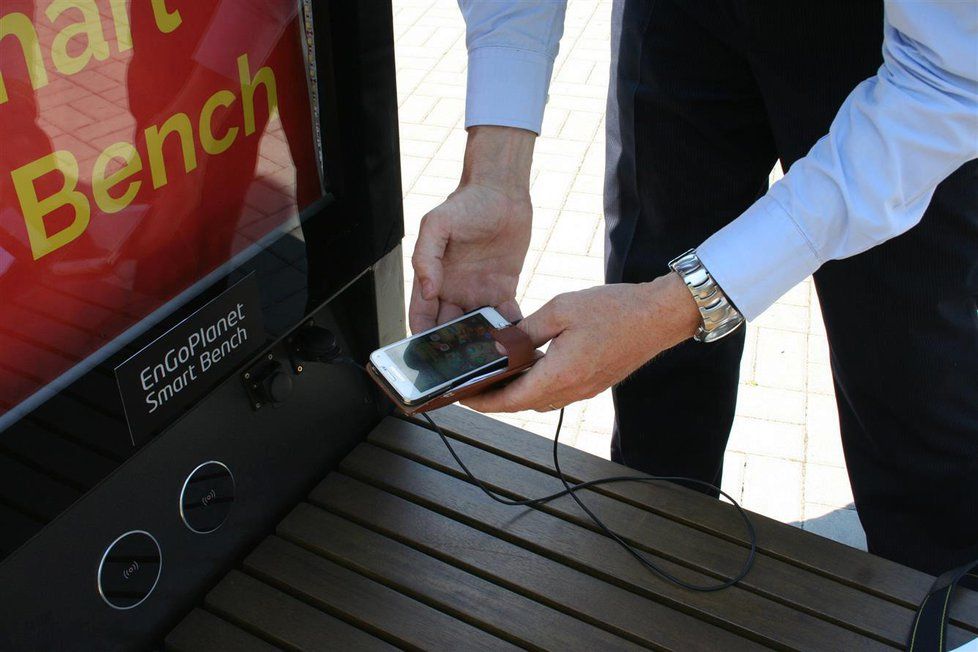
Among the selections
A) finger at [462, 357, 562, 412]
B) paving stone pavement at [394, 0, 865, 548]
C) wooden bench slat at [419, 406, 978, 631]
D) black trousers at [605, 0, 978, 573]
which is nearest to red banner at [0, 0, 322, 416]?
finger at [462, 357, 562, 412]

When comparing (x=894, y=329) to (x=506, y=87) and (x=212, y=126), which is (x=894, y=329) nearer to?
(x=506, y=87)

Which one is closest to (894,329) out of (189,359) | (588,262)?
(189,359)

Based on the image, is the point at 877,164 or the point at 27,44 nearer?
the point at 27,44

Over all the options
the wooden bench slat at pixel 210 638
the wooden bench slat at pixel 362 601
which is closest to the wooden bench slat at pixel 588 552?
the wooden bench slat at pixel 362 601

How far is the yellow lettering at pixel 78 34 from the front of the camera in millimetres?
697

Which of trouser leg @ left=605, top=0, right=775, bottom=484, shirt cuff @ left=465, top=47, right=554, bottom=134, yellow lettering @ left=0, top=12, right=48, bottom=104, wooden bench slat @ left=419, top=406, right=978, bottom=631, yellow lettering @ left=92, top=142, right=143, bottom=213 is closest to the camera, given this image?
yellow lettering @ left=0, top=12, right=48, bottom=104

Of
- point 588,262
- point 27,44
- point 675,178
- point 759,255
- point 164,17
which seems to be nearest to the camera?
point 27,44

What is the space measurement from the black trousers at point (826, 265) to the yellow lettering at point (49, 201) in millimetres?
828

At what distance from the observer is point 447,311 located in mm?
1142

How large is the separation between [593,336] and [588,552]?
9.4 inches

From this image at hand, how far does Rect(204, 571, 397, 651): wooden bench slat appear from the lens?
0.93 m

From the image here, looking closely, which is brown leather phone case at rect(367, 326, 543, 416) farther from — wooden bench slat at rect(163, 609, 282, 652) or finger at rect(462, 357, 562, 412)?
wooden bench slat at rect(163, 609, 282, 652)

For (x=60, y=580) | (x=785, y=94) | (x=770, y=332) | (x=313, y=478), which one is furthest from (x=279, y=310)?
(x=770, y=332)

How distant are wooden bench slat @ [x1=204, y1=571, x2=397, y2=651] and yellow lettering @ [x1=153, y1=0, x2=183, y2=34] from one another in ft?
1.80
